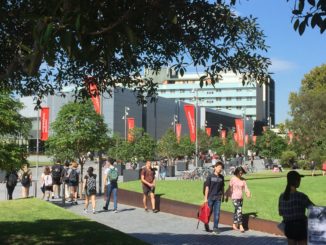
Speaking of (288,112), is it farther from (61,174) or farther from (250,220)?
(250,220)

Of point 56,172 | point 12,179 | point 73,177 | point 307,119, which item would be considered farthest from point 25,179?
point 307,119

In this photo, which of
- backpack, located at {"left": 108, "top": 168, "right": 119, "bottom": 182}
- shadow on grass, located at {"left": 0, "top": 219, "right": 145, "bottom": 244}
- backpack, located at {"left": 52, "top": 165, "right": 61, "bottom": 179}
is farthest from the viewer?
backpack, located at {"left": 52, "top": 165, "right": 61, "bottom": 179}

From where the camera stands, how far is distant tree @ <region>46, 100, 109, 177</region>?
25328mm

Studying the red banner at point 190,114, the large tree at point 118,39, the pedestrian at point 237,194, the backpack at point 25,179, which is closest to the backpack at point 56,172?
the backpack at point 25,179

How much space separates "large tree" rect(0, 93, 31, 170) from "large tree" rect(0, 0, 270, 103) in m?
2.51

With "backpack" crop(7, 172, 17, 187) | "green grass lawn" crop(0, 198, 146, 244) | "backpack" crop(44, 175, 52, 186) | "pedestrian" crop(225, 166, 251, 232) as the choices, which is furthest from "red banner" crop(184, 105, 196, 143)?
"pedestrian" crop(225, 166, 251, 232)

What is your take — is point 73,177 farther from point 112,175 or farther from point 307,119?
point 307,119

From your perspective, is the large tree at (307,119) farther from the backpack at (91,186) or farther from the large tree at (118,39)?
the large tree at (118,39)

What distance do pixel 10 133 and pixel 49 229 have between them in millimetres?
2515

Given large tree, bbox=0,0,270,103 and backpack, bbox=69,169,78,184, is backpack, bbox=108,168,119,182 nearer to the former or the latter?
backpack, bbox=69,169,78,184

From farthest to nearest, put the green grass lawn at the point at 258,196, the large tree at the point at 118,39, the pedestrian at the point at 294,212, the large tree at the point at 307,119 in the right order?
the large tree at the point at 307,119
the green grass lawn at the point at 258,196
the pedestrian at the point at 294,212
the large tree at the point at 118,39

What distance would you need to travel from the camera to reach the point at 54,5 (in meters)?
4.98

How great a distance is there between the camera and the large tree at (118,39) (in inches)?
182

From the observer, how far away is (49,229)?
12.1 m
